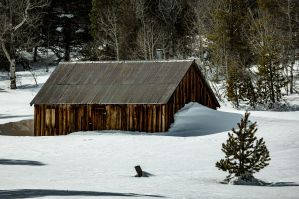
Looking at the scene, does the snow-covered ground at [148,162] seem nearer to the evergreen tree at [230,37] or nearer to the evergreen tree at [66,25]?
the evergreen tree at [230,37]

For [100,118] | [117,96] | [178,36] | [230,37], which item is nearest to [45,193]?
[117,96]

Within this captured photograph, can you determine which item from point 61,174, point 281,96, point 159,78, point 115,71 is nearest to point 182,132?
point 159,78

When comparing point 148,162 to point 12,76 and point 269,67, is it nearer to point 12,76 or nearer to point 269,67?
point 269,67

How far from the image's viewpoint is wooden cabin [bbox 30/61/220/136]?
119 ft

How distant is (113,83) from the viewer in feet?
126

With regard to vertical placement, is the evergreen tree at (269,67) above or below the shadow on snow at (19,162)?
above

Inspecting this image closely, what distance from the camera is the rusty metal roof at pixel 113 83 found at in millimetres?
36594

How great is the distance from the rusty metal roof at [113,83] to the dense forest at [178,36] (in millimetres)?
15047

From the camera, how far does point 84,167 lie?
25.4 m

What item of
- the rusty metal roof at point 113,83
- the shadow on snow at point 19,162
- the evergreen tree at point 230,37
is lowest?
the shadow on snow at point 19,162

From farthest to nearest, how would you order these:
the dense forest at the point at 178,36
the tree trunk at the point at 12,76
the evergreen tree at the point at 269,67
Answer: the tree trunk at the point at 12,76
the dense forest at the point at 178,36
the evergreen tree at the point at 269,67

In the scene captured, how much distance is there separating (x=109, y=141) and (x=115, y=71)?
26.2ft

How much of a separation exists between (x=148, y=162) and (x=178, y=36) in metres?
47.7

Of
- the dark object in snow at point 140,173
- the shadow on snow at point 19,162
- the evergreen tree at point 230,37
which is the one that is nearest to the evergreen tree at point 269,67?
the evergreen tree at point 230,37
